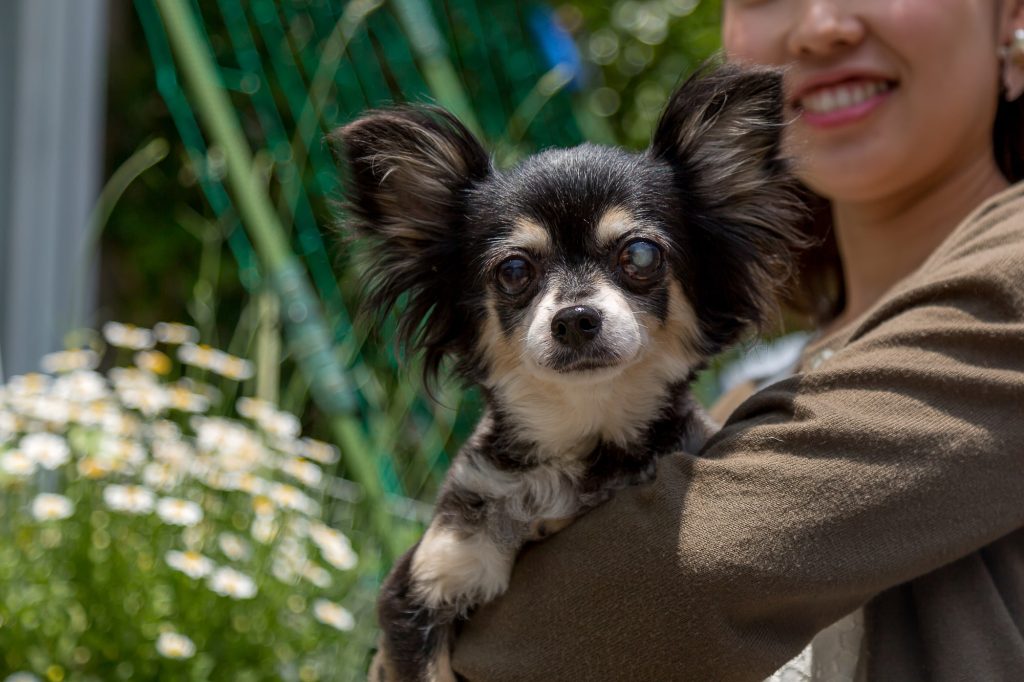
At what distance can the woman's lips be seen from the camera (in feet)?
6.86

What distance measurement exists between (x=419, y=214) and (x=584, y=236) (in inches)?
13.3

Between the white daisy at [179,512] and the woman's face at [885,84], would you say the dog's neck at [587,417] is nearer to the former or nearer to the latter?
the woman's face at [885,84]

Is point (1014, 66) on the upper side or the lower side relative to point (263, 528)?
upper

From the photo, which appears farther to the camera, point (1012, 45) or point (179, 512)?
point (179, 512)

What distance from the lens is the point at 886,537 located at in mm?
1425

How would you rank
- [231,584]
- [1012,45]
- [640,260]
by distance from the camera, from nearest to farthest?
[640,260] < [1012,45] < [231,584]

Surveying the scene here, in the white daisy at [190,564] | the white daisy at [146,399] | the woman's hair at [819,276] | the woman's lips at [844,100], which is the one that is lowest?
the white daisy at [190,564]

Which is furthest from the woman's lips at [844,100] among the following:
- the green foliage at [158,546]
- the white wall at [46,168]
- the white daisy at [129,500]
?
the white wall at [46,168]

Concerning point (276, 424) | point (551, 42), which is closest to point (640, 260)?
point (276, 424)

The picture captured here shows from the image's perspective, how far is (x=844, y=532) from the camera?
142 centimetres

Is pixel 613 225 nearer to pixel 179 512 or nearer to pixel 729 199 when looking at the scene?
pixel 729 199

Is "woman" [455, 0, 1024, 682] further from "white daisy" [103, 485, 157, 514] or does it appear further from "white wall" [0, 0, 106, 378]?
"white wall" [0, 0, 106, 378]

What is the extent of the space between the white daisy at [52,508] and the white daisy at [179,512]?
18 cm

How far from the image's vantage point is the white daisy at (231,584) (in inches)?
90.7
